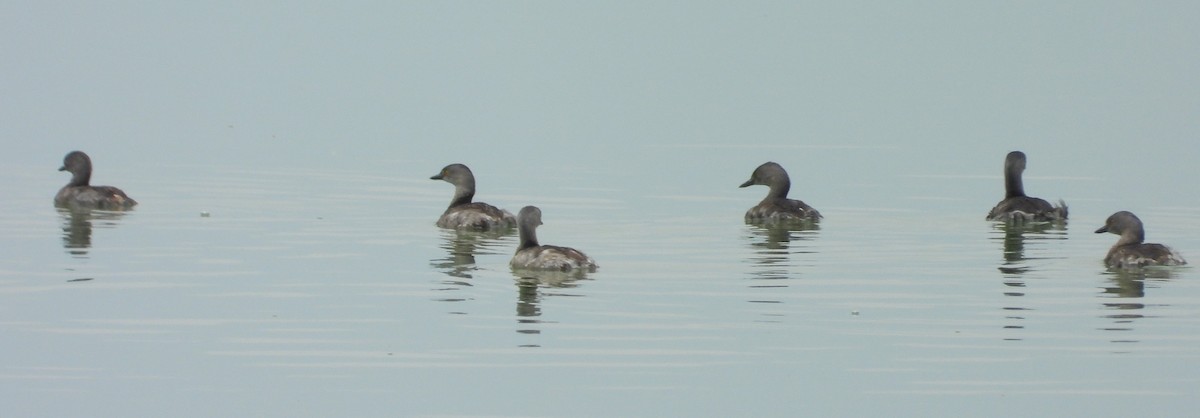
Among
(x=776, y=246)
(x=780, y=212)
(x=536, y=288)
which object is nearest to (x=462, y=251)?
(x=776, y=246)

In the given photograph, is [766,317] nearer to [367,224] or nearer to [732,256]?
[732,256]

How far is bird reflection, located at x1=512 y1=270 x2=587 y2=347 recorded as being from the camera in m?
15.8

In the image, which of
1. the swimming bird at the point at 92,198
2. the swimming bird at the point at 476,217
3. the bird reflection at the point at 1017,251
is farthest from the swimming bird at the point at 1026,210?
the swimming bird at the point at 92,198

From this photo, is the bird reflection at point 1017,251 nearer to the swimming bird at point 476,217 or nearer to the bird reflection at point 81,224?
the swimming bird at point 476,217

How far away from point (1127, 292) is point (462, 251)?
624 centimetres

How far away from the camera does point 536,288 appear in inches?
696

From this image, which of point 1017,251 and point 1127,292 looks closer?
point 1127,292

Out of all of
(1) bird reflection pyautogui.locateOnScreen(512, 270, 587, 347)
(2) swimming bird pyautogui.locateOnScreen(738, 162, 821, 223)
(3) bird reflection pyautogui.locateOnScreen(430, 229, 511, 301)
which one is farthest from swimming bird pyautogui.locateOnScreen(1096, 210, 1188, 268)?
(3) bird reflection pyautogui.locateOnScreen(430, 229, 511, 301)

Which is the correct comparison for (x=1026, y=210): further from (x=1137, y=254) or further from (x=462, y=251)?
(x=462, y=251)

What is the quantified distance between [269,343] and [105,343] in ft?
3.43

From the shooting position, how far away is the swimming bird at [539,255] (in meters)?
18.7

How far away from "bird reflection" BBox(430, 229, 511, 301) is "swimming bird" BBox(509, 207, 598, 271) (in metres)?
0.45

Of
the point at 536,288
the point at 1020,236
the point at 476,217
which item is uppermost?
the point at 476,217

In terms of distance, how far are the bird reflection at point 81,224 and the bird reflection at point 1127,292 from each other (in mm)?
8806
